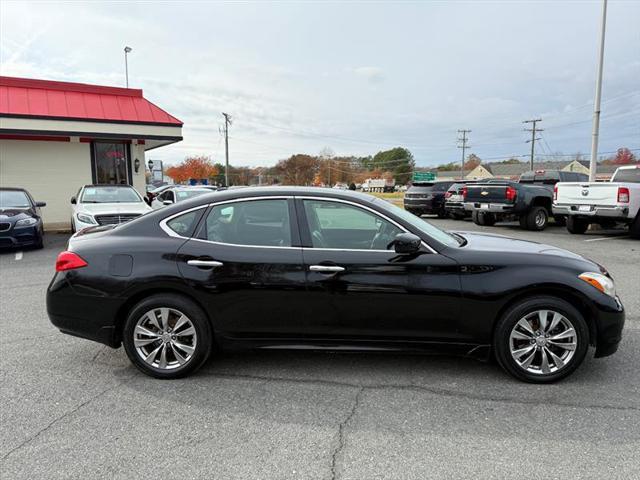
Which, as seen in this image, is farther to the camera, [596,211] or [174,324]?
[596,211]

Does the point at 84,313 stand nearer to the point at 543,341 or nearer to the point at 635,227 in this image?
the point at 543,341

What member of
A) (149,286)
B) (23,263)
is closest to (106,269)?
(149,286)

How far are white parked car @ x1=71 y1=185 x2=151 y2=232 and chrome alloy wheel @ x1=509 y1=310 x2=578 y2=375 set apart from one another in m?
8.28

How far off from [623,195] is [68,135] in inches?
622

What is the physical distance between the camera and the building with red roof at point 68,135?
47.2 feet

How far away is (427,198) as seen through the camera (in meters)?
19.4

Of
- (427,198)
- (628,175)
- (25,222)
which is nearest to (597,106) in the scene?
(628,175)

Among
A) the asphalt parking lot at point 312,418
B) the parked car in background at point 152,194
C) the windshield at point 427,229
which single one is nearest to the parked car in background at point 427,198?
the parked car in background at point 152,194

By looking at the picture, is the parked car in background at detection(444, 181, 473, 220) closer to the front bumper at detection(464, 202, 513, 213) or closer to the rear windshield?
the front bumper at detection(464, 202, 513, 213)

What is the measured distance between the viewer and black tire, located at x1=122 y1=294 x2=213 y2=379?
3.79m

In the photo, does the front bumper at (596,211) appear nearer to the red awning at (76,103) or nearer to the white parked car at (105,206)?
the white parked car at (105,206)

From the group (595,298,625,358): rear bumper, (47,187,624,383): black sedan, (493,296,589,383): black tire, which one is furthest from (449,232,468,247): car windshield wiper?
(595,298,625,358): rear bumper

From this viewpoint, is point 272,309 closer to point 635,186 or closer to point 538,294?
point 538,294

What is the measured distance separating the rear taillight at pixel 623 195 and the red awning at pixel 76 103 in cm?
1331
